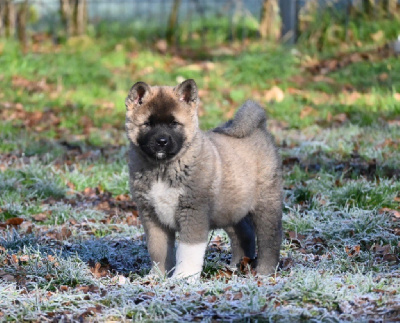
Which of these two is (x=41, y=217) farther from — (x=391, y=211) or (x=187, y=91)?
(x=391, y=211)

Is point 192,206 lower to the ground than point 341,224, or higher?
higher

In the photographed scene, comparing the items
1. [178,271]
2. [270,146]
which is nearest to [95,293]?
[178,271]

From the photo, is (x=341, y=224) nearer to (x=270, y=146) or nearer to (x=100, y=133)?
(x=270, y=146)

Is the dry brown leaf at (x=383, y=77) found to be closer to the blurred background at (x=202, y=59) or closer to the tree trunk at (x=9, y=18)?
the blurred background at (x=202, y=59)

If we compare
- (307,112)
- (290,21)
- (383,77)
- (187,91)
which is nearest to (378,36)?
(290,21)

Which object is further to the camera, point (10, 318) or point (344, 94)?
point (344, 94)

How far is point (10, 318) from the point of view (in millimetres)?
4527

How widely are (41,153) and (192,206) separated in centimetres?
520

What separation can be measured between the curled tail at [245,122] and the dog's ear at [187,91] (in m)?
0.52

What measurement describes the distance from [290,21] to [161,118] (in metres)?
11.4

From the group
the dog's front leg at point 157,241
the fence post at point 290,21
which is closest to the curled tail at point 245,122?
the dog's front leg at point 157,241

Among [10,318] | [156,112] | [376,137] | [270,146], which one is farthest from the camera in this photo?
[376,137]

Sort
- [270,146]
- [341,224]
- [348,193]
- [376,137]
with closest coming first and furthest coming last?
Result: [270,146], [341,224], [348,193], [376,137]

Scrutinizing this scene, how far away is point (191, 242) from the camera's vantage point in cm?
529
